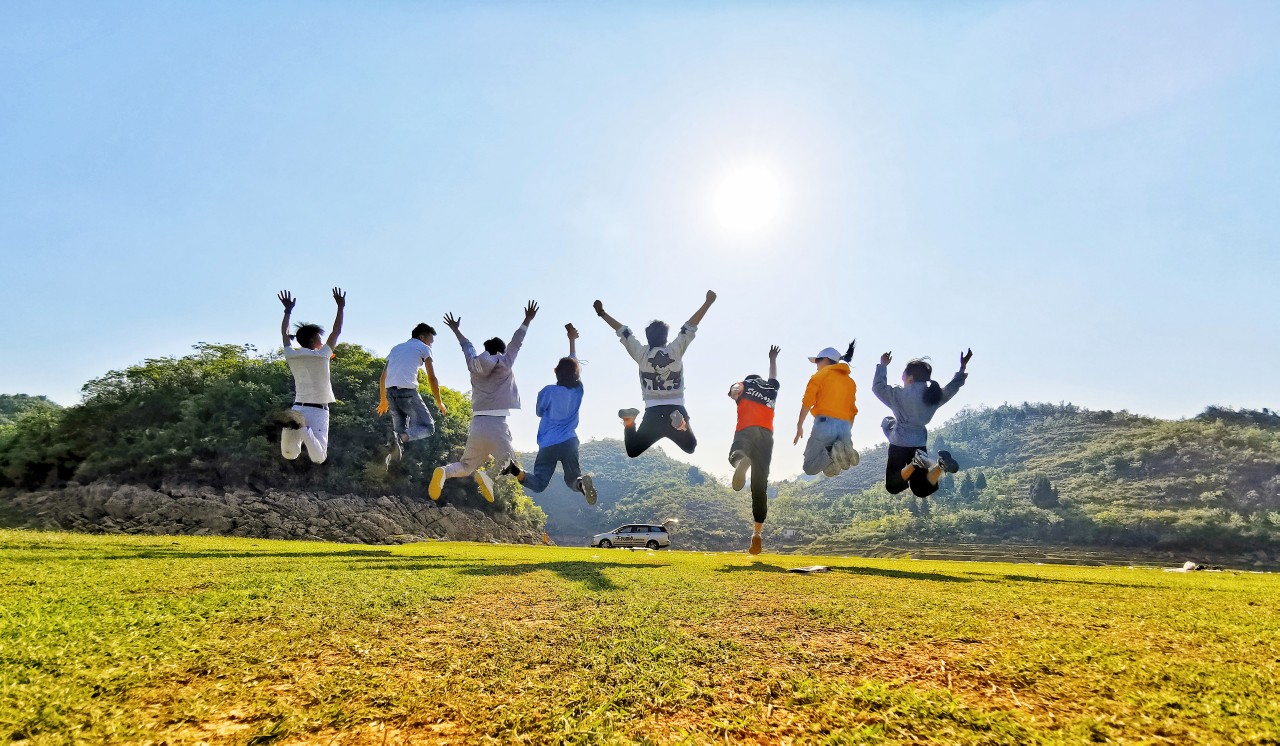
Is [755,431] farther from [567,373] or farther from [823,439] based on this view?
[567,373]

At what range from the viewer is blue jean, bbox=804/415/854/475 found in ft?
29.5

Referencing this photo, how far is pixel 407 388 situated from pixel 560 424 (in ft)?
8.17

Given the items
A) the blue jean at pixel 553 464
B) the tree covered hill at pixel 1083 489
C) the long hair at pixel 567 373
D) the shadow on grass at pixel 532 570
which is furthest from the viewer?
the tree covered hill at pixel 1083 489

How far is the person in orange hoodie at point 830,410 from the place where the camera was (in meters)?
9.03

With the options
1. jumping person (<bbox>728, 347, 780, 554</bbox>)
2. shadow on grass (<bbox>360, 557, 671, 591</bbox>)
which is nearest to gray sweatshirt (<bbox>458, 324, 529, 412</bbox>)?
shadow on grass (<bbox>360, 557, 671, 591</bbox>)

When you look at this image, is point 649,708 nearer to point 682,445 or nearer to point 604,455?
point 682,445

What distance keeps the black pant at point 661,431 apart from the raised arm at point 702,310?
1412 millimetres

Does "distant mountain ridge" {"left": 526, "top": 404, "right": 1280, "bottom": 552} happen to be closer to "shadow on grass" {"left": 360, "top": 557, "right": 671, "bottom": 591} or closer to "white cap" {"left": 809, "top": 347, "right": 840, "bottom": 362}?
"white cap" {"left": 809, "top": 347, "right": 840, "bottom": 362}

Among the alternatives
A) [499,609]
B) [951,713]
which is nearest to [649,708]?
[951,713]

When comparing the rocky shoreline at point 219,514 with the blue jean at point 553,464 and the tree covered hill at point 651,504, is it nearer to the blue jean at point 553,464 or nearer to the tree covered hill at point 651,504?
the blue jean at point 553,464

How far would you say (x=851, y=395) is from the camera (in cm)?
933

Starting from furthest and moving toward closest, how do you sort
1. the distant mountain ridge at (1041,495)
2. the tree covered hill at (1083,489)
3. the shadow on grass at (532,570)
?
the distant mountain ridge at (1041,495) → the tree covered hill at (1083,489) → the shadow on grass at (532,570)

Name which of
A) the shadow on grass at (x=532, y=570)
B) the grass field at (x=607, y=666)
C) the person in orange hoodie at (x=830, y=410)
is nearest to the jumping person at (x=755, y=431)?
the person in orange hoodie at (x=830, y=410)

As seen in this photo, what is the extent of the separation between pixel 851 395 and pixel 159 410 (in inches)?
1235
